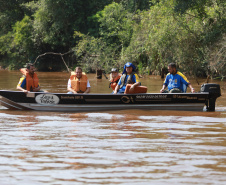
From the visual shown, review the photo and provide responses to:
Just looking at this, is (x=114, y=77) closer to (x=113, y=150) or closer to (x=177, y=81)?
(x=177, y=81)

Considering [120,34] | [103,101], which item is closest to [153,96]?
[103,101]

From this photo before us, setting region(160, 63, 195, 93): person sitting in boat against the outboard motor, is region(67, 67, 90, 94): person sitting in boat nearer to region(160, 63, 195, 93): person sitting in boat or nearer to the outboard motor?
region(160, 63, 195, 93): person sitting in boat

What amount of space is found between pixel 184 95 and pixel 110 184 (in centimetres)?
697

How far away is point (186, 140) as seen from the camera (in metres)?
7.79

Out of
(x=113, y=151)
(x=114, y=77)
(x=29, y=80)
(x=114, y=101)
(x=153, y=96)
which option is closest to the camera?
(x=113, y=151)

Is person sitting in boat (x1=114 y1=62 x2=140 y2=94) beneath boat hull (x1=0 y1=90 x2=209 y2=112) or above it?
above

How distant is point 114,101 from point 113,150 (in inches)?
205

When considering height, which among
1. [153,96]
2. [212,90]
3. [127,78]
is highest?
[127,78]

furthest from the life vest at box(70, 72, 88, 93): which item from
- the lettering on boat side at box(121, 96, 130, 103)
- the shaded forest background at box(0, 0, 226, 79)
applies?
the shaded forest background at box(0, 0, 226, 79)

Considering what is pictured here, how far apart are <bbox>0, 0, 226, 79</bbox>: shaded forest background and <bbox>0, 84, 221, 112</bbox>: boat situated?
8.67 m

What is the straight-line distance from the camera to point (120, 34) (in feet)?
111

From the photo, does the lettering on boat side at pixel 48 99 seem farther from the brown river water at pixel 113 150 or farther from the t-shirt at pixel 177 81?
the t-shirt at pixel 177 81

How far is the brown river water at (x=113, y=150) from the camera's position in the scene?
5.59 meters

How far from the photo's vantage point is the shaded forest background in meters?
22.9
